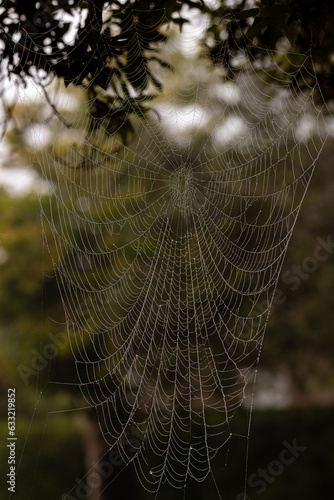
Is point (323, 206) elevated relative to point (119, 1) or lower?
elevated

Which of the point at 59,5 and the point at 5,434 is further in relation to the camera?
the point at 5,434

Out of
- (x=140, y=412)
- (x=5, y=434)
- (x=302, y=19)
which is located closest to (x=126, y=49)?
(x=302, y=19)

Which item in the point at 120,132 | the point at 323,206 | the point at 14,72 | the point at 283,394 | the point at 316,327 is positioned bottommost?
the point at 14,72

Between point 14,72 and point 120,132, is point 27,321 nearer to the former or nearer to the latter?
point 120,132

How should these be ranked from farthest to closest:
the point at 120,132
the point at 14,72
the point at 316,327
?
1. the point at 316,327
2. the point at 120,132
3. the point at 14,72

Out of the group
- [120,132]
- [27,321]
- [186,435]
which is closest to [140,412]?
[186,435]

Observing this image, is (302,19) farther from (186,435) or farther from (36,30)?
(186,435)

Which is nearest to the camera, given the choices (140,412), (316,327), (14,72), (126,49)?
(14,72)
